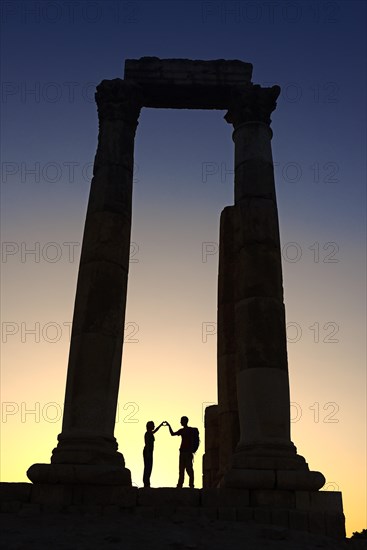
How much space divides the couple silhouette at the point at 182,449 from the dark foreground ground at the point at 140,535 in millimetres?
4806

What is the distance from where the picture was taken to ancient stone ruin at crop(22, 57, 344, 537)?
16016 millimetres

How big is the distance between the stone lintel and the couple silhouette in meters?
12.4

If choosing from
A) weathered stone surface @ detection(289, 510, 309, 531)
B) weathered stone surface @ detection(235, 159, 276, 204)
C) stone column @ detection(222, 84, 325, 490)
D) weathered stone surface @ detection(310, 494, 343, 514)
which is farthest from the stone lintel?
weathered stone surface @ detection(289, 510, 309, 531)

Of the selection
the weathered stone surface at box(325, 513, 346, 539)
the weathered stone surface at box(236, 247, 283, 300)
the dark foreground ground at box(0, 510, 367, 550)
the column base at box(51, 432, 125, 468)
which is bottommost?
the dark foreground ground at box(0, 510, 367, 550)

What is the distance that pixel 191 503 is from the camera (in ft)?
50.1

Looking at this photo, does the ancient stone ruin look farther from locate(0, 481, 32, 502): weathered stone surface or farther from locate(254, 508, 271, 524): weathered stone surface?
locate(0, 481, 32, 502): weathered stone surface

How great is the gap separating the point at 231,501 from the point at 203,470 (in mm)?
11647

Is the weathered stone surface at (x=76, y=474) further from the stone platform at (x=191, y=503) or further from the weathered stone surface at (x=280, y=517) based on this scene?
the weathered stone surface at (x=280, y=517)

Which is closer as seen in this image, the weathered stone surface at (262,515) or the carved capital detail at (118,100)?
the weathered stone surface at (262,515)

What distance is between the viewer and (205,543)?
41.0ft

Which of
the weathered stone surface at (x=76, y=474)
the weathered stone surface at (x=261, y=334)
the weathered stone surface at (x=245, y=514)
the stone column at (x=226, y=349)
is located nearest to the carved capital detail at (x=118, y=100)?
the stone column at (x=226, y=349)

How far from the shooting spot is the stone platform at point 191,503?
15016 millimetres

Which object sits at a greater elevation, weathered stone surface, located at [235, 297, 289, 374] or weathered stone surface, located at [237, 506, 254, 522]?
weathered stone surface, located at [235, 297, 289, 374]

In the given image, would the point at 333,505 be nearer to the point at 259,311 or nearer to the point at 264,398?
the point at 264,398
